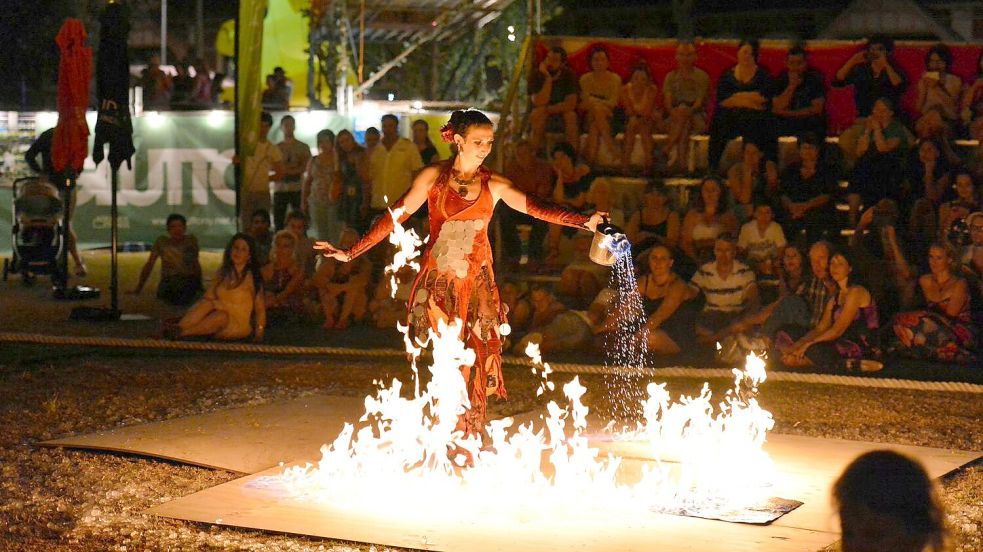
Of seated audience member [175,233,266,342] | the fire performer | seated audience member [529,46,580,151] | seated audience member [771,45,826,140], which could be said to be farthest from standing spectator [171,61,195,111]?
the fire performer

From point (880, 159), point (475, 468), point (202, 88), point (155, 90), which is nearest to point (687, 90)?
point (880, 159)

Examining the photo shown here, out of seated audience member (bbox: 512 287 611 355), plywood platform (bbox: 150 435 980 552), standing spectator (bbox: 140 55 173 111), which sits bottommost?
plywood platform (bbox: 150 435 980 552)

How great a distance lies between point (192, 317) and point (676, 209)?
4664 millimetres

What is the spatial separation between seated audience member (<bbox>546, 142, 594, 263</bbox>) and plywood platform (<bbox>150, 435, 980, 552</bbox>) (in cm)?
663

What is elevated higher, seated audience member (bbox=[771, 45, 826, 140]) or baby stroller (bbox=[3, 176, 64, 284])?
seated audience member (bbox=[771, 45, 826, 140])

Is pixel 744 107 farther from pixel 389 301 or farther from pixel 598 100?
pixel 389 301

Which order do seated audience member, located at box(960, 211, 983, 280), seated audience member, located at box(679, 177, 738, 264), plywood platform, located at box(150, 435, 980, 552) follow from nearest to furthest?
plywood platform, located at box(150, 435, 980, 552) < seated audience member, located at box(960, 211, 983, 280) < seated audience member, located at box(679, 177, 738, 264)

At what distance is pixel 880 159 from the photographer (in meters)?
12.8

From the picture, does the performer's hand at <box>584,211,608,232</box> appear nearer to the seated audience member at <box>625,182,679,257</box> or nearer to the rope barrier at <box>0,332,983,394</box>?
the rope barrier at <box>0,332,983,394</box>

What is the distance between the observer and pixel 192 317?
37.0 feet

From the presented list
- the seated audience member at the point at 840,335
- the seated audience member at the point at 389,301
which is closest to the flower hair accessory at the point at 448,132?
the seated audience member at the point at 840,335

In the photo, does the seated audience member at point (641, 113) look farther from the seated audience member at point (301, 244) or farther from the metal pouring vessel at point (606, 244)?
the metal pouring vessel at point (606, 244)

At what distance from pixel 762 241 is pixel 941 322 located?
186 cm

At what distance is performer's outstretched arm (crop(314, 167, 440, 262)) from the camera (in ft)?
21.8
